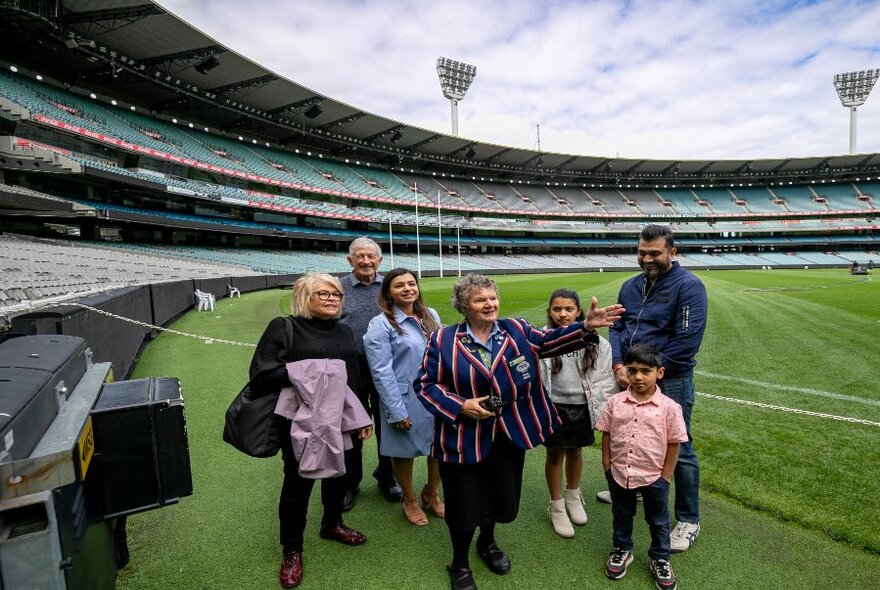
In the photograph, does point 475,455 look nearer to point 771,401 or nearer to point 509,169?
point 771,401

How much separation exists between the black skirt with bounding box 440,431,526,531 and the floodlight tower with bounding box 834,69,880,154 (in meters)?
93.3

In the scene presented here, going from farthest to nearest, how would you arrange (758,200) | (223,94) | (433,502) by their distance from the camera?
1. (758,200)
2. (223,94)
3. (433,502)

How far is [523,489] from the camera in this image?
3709mm

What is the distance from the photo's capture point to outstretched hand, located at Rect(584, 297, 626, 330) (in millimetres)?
2412

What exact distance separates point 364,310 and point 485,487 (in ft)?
5.84

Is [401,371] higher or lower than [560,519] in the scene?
higher

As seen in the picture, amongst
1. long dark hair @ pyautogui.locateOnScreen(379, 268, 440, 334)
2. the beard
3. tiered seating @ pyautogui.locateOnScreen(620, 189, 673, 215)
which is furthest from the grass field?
tiered seating @ pyautogui.locateOnScreen(620, 189, 673, 215)

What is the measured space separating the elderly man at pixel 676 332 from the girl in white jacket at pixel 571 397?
0.17 metres

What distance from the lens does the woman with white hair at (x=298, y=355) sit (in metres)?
2.56

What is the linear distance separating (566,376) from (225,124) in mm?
46163

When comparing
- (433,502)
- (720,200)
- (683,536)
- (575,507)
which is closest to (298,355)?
(433,502)

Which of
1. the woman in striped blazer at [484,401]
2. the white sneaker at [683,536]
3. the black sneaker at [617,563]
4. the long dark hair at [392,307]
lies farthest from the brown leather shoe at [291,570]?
the white sneaker at [683,536]

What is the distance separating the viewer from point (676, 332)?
2.89m

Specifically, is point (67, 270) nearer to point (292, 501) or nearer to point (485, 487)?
point (292, 501)
